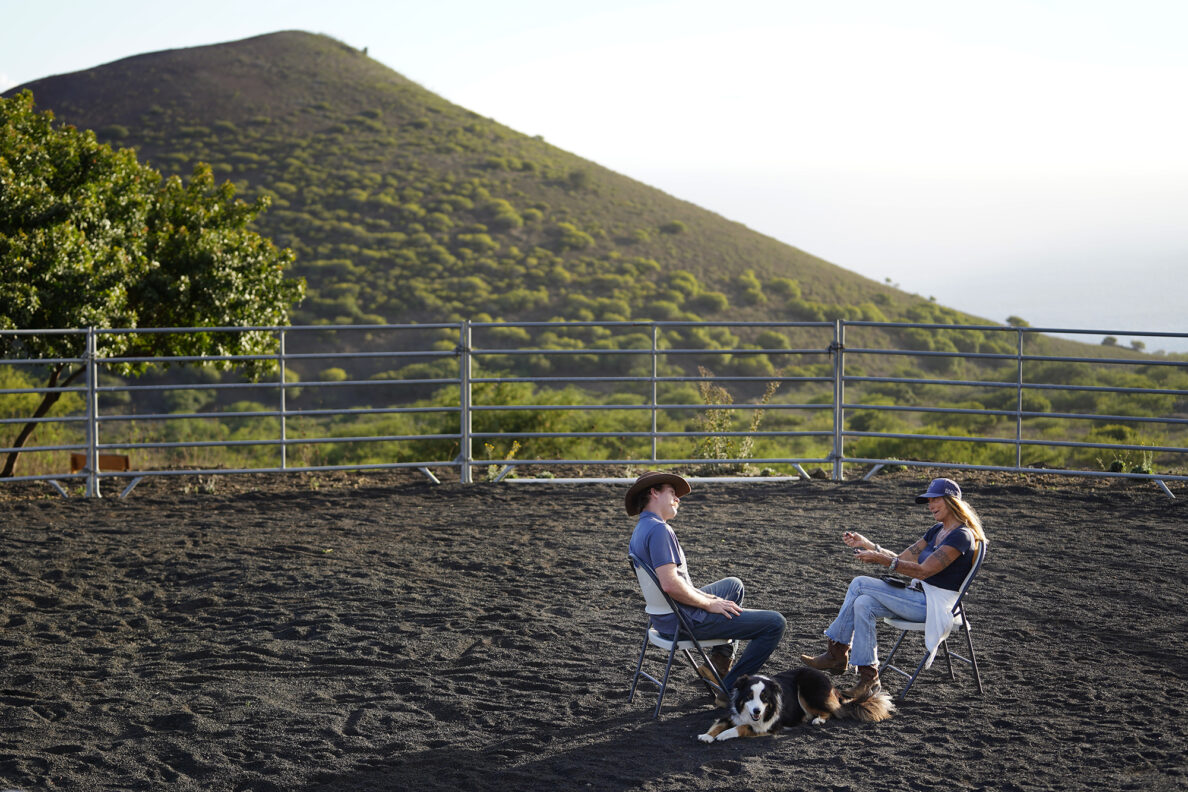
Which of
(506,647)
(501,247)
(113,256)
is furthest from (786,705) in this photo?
(501,247)

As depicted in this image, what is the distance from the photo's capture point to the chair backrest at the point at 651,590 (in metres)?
4.90

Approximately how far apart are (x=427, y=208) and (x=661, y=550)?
2050 inches

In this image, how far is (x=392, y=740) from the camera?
4770 mm

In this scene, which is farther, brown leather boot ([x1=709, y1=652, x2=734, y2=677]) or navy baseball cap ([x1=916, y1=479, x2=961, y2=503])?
brown leather boot ([x1=709, y1=652, x2=734, y2=677])

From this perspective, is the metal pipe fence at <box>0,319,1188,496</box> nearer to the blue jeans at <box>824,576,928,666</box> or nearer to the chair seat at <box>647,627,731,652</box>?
the blue jeans at <box>824,576,928,666</box>

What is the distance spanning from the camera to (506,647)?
20.1 feet

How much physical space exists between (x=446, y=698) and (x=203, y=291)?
999 centimetres

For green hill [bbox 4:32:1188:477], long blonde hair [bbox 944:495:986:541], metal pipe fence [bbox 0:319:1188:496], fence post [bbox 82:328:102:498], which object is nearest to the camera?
long blonde hair [bbox 944:495:986:541]

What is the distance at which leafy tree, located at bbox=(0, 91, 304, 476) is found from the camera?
39.8ft

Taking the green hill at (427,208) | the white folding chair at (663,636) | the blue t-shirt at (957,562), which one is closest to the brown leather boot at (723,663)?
the white folding chair at (663,636)

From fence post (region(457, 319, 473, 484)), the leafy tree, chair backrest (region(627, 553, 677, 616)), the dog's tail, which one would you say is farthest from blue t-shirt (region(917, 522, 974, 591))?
the leafy tree

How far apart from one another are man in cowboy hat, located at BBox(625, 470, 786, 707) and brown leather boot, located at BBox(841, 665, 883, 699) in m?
0.45

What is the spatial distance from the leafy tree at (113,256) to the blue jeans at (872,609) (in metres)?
9.68

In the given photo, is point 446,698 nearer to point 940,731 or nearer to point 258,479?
point 940,731
